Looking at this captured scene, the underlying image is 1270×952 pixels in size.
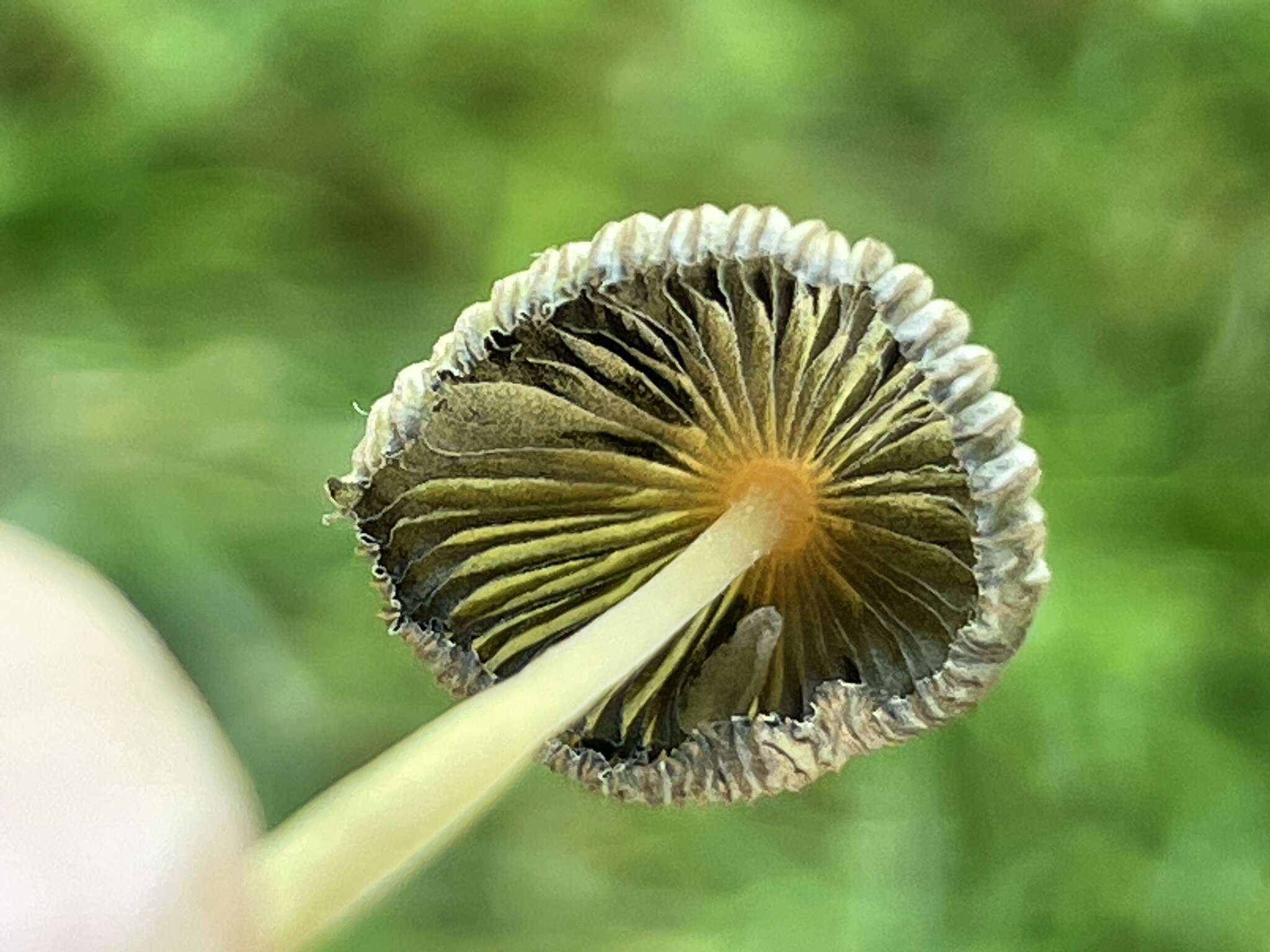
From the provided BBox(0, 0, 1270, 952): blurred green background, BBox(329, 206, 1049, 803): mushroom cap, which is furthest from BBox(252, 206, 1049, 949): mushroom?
BBox(0, 0, 1270, 952): blurred green background

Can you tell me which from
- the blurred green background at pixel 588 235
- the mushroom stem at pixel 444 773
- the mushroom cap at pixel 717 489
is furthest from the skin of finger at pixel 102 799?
the blurred green background at pixel 588 235

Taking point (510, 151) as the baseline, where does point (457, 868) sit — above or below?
below

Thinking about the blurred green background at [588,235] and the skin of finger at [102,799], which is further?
the blurred green background at [588,235]

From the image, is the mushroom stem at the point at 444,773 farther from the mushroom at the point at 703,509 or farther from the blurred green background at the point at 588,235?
the blurred green background at the point at 588,235

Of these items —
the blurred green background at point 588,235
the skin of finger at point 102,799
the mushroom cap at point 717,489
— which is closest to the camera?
the skin of finger at point 102,799

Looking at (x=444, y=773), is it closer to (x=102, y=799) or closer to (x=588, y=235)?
(x=102, y=799)

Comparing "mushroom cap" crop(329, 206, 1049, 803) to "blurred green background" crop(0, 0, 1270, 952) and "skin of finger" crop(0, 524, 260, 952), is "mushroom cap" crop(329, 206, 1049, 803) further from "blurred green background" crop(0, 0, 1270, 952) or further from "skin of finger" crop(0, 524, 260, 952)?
"blurred green background" crop(0, 0, 1270, 952)

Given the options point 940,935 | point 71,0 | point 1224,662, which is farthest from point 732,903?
point 71,0

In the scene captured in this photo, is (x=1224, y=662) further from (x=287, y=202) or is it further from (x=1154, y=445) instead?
(x=287, y=202)
